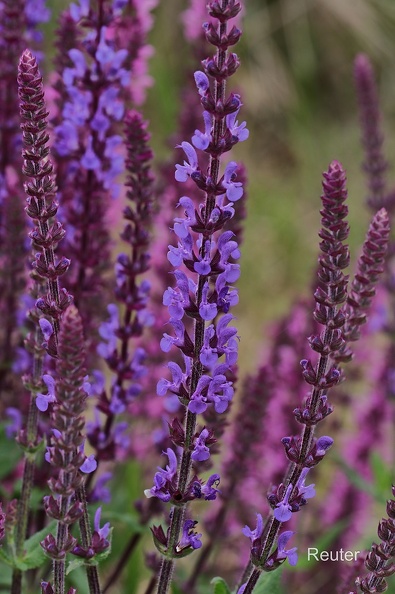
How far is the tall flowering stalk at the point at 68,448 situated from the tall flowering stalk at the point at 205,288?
7.5 inches

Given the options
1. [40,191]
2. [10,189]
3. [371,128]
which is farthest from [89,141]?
[371,128]

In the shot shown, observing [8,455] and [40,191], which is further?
[8,455]

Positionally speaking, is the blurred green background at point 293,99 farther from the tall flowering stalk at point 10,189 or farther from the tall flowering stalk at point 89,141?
the tall flowering stalk at point 89,141

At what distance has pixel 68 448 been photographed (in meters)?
1.61

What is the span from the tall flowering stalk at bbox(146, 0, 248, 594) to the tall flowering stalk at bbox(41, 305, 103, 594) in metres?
0.19

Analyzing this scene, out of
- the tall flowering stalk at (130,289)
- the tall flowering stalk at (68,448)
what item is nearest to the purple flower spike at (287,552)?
the tall flowering stalk at (68,448)

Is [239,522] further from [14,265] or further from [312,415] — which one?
[312,415]

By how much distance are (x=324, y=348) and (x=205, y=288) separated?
0.29m

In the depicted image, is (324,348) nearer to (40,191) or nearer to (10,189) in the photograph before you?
(40,191)

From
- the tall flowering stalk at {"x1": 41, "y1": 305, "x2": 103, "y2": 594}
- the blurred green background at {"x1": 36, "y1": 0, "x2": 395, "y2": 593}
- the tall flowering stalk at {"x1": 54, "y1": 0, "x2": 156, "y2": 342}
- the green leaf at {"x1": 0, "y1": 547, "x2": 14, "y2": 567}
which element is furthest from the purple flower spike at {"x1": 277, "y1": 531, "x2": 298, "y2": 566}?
the blurred green background at {"x1": 36, "y1": 0, "x2": 395, "y2": 593}

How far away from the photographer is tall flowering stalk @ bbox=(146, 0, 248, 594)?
172 cm

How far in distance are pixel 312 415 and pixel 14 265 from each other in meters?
1.56

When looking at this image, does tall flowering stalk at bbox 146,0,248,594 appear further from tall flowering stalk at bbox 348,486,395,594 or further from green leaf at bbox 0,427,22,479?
green leaf at bbox 0,427,22,479

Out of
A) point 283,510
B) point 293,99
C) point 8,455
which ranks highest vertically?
point 293,99
